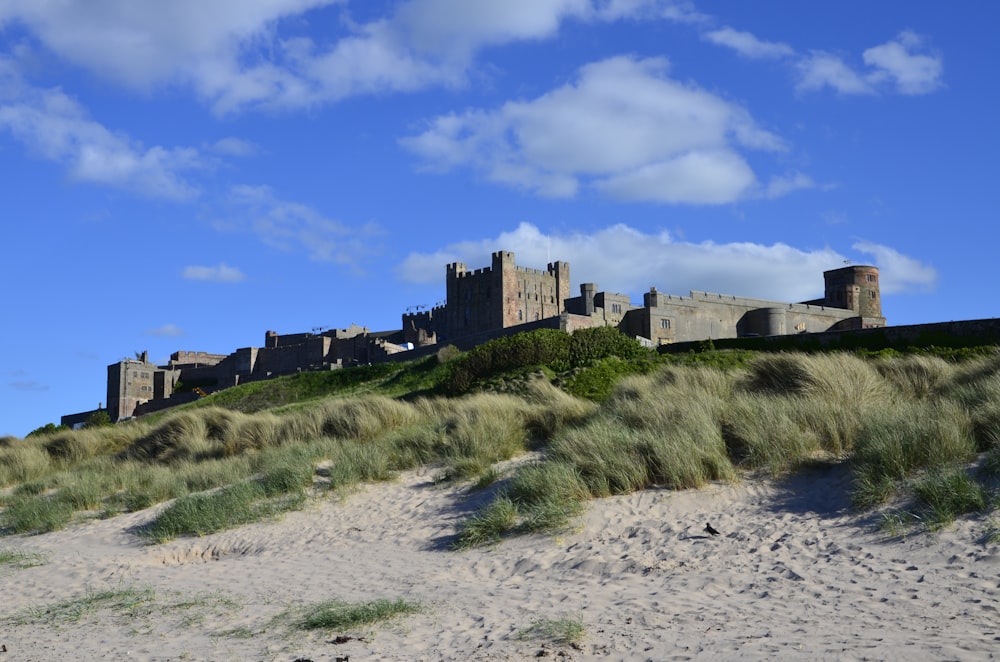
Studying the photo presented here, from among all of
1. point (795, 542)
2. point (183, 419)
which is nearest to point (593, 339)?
point (183, 419)

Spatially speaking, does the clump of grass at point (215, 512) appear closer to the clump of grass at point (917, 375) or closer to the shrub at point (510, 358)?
the clump of grass at point (917, 375)

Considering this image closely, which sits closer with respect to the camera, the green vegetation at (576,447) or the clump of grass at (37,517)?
the green vegetation at (576,447)

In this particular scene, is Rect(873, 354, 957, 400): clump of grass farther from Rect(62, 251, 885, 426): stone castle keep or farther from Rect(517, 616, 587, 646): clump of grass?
Rect(62, 251, 885, 426): stone castle keep

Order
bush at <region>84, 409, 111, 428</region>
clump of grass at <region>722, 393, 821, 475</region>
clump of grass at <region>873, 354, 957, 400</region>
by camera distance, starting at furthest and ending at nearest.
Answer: bush at <region>84, 409, 111, 428</region> → clump of grass at <region>873, 354, 957, 400</region> → clump of grass at <region>722, 393, 821, 475</region>

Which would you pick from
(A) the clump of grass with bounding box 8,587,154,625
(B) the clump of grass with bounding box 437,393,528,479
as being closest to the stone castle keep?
(B) the clump of grass with bounding box 437,393,528,479

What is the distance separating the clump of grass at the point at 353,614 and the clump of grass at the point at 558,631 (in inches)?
50.4

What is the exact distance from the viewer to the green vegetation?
941 cm

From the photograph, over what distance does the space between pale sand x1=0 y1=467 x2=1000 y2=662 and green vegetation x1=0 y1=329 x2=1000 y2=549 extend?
0.38 meters

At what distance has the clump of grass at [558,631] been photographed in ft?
22.1

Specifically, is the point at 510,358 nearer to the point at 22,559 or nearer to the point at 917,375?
the point at 917,375

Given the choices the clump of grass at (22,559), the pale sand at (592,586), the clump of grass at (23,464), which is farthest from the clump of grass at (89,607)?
the clump of grass at (23,464)

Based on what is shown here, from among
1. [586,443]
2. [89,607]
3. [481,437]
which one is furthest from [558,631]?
[481,437]

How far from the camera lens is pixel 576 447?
38.7ft

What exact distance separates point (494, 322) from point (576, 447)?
213 ft
